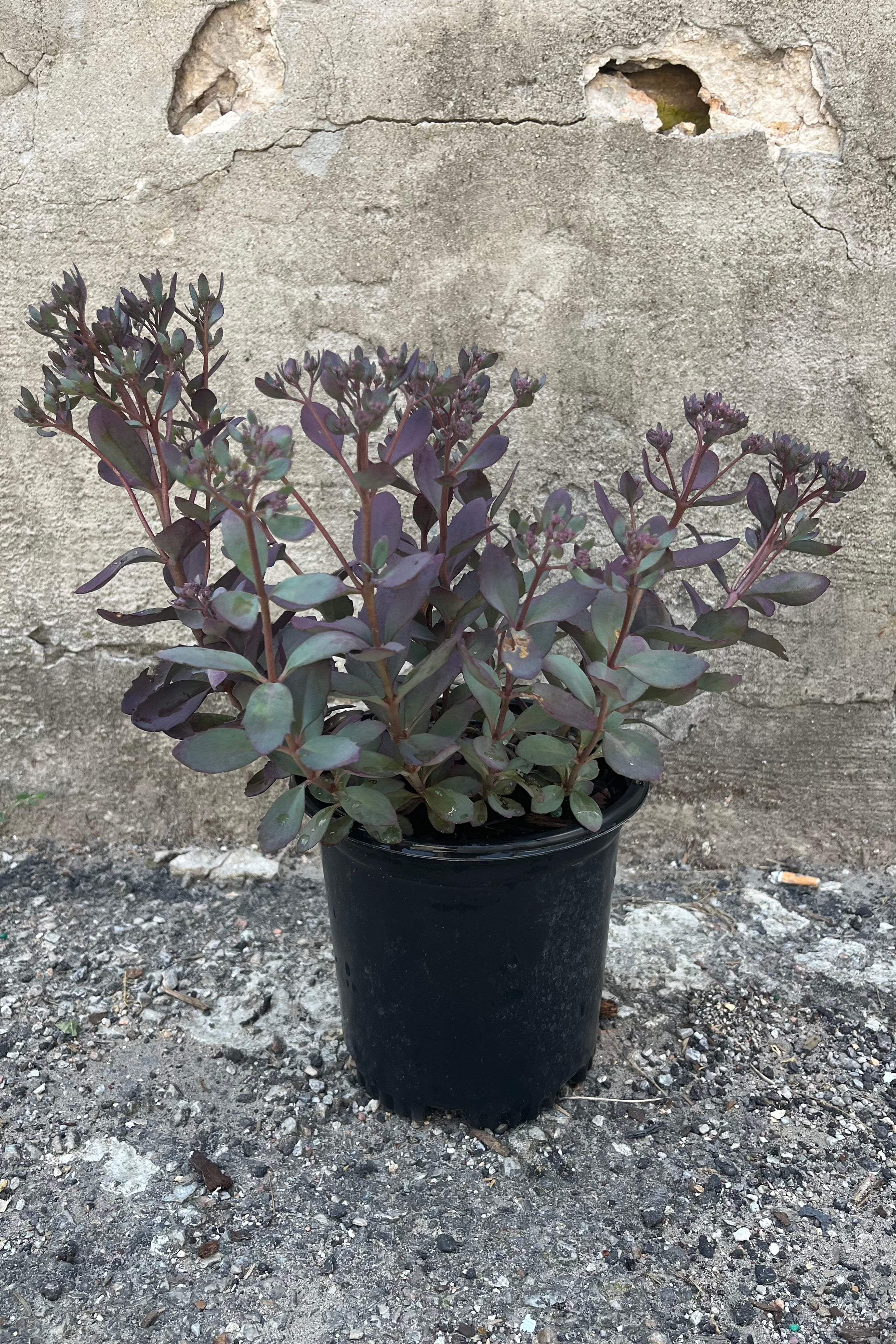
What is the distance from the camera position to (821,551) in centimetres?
148

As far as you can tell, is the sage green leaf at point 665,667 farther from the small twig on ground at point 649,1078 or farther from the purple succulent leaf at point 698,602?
the small twig on ground at point 649,1078

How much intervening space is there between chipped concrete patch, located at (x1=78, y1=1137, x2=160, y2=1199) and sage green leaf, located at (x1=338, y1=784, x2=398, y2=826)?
26.2 inches

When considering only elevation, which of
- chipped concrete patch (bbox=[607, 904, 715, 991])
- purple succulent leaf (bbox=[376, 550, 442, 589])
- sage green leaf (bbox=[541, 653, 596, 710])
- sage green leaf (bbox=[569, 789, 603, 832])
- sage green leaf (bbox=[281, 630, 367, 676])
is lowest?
chipped concrete patch (bbox=[607, 904, 715, 991])

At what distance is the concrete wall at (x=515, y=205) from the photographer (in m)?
1.97

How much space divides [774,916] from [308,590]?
4.74ft

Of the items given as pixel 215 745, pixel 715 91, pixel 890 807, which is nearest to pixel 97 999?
pixel 215 745

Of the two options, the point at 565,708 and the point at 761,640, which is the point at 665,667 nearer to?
the point at 565,708

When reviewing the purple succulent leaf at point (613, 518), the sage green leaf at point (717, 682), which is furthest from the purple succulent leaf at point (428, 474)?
the sage green leaf at point (717, 682)

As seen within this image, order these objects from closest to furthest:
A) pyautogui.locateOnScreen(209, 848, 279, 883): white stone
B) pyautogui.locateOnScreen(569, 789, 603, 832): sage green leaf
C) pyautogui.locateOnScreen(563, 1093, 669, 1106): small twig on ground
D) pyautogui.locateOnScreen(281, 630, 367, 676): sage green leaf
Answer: pyautogui.locateOnScreen(281, 630, 367, 676): sage green leaf < pyautogui.locateOnScreen(569, 789, 603, 832): sage green leaf < pyautogui.locateOnScreen(563, 1093, 669, 1106): small twig on ground < pyautogui.locateOnScreen(209, 848, 279, 883): white stone

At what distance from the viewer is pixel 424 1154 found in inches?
60.6

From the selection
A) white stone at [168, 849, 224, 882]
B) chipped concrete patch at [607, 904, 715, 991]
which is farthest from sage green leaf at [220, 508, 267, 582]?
white stone at [168, 849, 224, 882]

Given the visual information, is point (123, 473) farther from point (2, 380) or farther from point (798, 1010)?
point (798, 1010)

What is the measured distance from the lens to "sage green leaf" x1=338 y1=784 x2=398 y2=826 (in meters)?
1.30

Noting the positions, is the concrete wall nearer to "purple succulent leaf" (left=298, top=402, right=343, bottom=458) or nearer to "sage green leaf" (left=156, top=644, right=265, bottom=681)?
"purple succulent leaf" (left=298, top=402, right=343, bottom=458)
